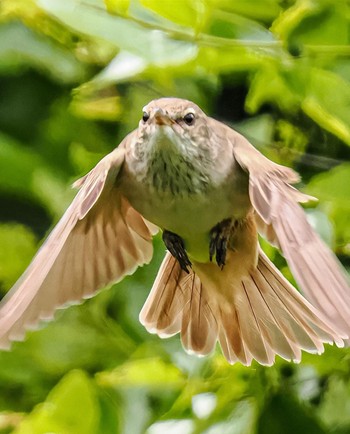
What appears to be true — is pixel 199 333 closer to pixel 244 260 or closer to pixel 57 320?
pixel 244 260

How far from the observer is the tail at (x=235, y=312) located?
1.25 metres

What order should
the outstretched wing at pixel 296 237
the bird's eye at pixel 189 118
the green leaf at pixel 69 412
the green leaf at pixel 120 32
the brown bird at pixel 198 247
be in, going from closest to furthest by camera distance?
1. the outstretched wing at pixel 296 237
2. the brown bird at pixel 198 247
3. the bird's eye at pixel 189 118
4. the green leaf at pixel 120 32
5. the green leaf at pixel 69 412

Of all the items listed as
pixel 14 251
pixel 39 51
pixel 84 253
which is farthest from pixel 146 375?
pixel 39 51

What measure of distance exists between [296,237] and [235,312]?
0.43 m

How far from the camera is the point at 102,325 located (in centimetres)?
155

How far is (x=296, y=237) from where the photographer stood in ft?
2.88

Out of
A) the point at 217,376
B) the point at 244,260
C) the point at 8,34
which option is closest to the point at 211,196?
the point at 244,260

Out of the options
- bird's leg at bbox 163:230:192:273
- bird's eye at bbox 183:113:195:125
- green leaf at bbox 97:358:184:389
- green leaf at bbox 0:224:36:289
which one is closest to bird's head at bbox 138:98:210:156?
bird's eye at bbox 183:113:195:125

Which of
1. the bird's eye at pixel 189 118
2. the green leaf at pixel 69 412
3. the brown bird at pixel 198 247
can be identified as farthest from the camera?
the green leaf at pixel 69 412

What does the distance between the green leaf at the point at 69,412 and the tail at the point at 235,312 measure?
132mm

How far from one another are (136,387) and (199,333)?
0.19 metres

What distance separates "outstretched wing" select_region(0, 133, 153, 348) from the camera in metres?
0.93

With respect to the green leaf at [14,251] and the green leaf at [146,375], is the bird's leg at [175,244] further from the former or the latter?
the green leaf at [14,251]

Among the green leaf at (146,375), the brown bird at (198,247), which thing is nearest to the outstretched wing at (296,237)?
the brown bird at (198,247)
